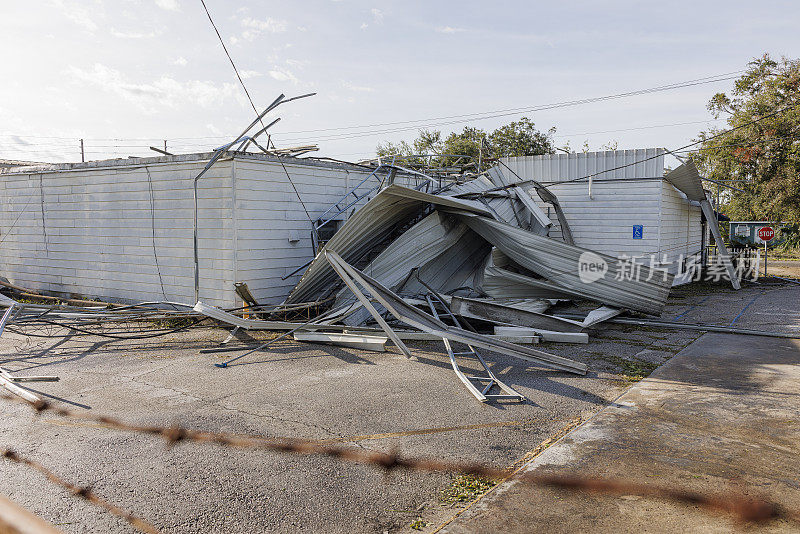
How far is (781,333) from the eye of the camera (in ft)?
28.4

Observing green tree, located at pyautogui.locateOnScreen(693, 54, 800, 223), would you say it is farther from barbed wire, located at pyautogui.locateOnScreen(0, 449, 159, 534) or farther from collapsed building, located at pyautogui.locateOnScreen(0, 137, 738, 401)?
barbed wire, located at pyautogui.locateOnScreen(0, 449, 159, 534)

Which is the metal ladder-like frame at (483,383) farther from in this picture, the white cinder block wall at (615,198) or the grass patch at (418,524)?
the white cinder block wall at (615,198)

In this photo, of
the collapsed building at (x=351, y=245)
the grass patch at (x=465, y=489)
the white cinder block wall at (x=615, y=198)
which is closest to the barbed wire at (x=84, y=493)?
the grass patch at (x=465, y=489)

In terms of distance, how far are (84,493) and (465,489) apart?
2585mm

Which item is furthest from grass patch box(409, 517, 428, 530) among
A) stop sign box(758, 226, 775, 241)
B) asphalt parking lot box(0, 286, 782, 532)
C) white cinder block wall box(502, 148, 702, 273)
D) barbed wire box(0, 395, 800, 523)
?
stop sign box(758, 226, 775, 241)

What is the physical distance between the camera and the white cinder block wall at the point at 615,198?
44.9ft

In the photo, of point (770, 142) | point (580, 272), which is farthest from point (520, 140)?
point (580, 272)

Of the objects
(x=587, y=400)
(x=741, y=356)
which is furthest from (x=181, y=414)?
(x=741, y=356)

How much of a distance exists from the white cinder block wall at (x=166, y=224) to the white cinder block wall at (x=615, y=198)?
5.43 metres

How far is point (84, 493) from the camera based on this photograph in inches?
148

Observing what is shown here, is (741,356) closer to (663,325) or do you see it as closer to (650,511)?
(663,325)

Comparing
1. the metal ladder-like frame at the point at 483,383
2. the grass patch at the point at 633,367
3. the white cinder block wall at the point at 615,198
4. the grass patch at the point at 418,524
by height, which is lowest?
the grass patch at the point at 633,367

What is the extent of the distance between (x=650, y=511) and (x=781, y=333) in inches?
269

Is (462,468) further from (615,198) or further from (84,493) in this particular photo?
(615,198)
